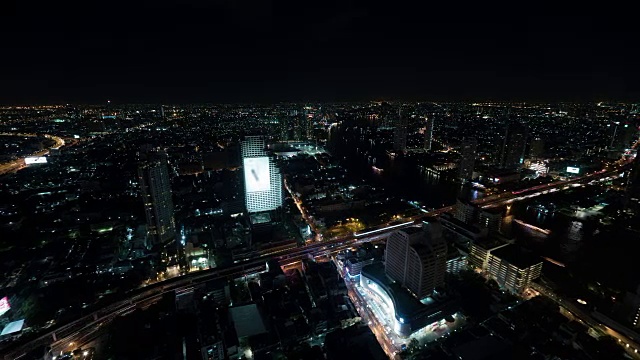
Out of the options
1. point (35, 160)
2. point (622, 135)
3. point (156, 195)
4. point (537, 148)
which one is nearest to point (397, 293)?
point (156, 195)

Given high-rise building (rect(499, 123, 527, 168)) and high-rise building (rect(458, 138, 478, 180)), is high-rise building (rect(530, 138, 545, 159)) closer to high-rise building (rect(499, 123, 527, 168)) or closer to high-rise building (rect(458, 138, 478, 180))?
high-rise building (rect(499, 123, 527, 168))

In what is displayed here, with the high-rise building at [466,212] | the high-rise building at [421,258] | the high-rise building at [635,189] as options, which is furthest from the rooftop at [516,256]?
the high-rise building at [635,189]

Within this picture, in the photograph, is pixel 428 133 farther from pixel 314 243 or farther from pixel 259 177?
pixel 314 243

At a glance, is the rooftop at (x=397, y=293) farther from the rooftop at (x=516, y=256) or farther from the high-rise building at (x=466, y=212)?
the high-rise building at (x=466, y=212)

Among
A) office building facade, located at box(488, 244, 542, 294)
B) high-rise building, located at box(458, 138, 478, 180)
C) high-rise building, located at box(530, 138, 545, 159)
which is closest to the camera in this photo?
office building facade, located at box(488, 244, 542, 294)

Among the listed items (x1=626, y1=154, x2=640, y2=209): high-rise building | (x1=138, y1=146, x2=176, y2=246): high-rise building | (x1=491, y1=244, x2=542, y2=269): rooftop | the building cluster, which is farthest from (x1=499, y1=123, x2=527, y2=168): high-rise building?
(x1=138, y1=146, x2=176, y2=246): high-rise building

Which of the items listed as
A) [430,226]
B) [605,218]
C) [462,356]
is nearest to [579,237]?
[605,218]
